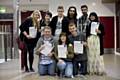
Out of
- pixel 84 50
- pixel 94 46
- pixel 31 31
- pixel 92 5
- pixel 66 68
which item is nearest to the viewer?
pixel 66 68

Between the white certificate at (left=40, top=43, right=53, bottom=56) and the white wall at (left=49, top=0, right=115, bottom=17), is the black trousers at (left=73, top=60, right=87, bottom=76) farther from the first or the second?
the white wall at (left=49, top=0, right=115, bottom=17)

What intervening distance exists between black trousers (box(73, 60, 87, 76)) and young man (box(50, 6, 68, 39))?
79 centimetres

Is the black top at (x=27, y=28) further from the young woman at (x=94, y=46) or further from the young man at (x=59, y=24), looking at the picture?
the young woman at (x=94, y=46)

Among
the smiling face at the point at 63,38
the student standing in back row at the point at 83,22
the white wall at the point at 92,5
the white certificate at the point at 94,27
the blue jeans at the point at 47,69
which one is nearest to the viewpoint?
the smiling face at the point at 63,38

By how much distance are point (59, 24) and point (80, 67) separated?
3.81 feet

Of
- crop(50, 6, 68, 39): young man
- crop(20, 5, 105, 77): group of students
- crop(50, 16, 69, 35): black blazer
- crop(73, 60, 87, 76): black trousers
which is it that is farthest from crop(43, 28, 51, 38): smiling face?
crop(73, 60, 87, 76): black trousers

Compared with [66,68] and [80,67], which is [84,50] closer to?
[80,67]

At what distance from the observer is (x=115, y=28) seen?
1706cm

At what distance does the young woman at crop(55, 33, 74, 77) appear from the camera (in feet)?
21.7

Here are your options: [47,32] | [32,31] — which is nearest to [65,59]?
[47,32]

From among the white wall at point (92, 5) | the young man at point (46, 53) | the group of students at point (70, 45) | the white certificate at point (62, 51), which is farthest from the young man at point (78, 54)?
the white wall at point (92, 5)

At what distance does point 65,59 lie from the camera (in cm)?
670

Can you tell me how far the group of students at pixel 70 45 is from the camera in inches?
265

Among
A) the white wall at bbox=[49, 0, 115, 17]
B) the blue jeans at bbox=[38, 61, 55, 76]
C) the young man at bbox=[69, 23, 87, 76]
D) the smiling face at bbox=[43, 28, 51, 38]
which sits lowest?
the blue jeans at bbox=[38, 61, 55, 76]
